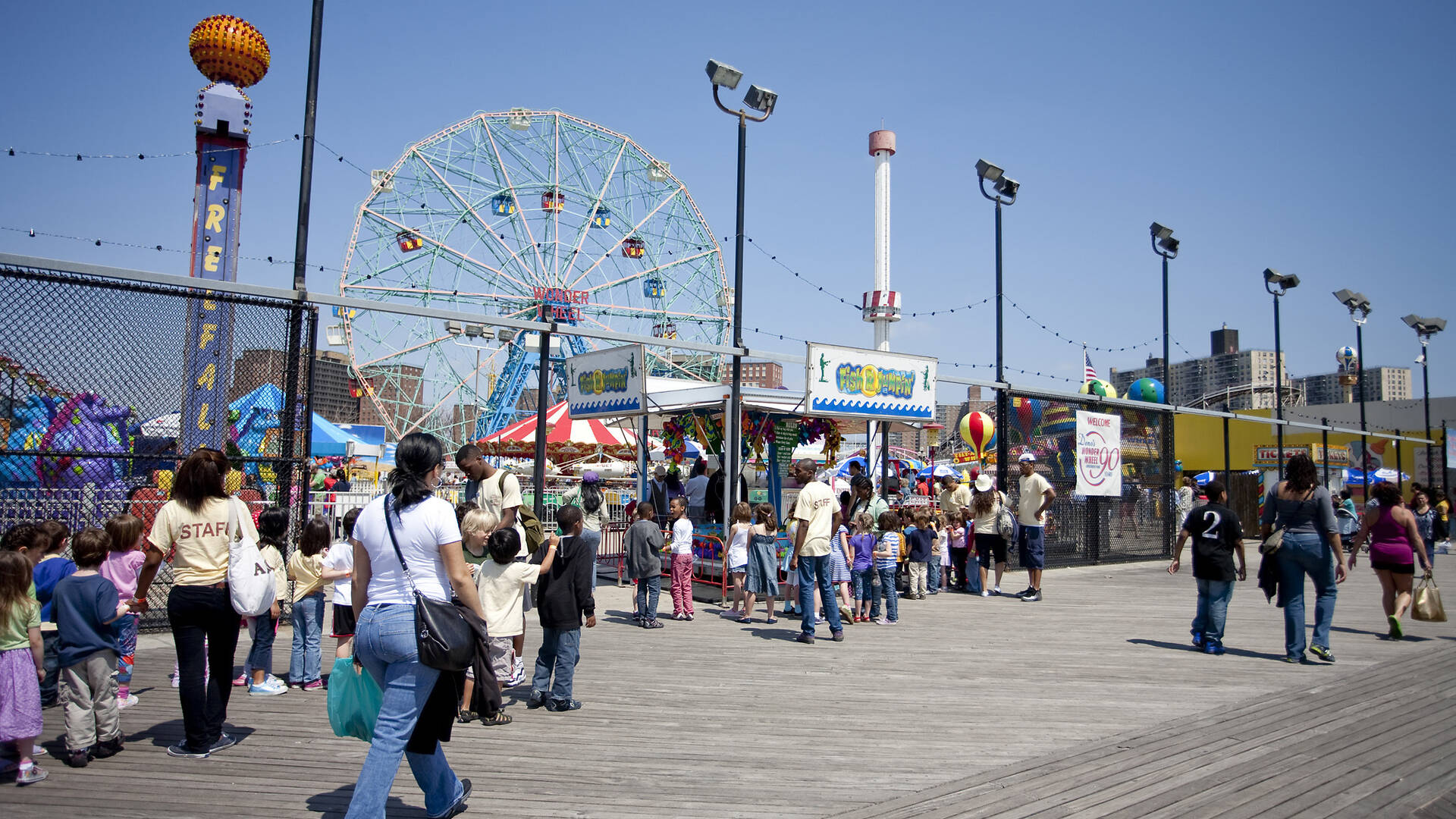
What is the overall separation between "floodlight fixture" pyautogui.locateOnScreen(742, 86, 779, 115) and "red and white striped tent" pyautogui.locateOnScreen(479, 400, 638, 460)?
51.1ft

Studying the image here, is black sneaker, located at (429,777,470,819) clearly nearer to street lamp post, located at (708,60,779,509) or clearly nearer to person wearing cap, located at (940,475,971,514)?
street lamp post, located at (708,60,779,509)

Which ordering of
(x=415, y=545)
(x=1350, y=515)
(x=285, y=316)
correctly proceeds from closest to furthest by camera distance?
(x=415, y=545) → (x=285, y=316) → (x=1350, y=515)

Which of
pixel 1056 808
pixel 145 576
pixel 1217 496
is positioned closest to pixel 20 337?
pixel 145 576

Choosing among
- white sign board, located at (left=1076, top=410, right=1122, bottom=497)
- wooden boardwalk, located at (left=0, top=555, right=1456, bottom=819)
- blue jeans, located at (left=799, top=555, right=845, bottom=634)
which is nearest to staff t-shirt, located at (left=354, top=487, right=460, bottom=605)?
wooden boardwalk, located at (left=0, top=555, right=1456, bottom=819)

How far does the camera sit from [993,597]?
12.0 meters

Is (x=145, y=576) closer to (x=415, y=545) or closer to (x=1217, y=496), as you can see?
(x=415, y=545)

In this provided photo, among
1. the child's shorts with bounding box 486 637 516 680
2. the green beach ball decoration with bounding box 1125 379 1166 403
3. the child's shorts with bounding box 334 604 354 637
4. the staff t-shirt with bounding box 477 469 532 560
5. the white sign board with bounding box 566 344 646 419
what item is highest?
the green beach ball decoration with bounding box 1125 379 1166 403

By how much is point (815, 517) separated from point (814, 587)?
65 cm

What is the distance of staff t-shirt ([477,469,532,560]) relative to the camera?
6.29 metres

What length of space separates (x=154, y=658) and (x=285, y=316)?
9.58 ft

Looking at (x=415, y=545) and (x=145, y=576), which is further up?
(x=415, y=545)

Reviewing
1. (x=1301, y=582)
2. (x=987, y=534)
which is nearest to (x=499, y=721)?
(x=1301, y=582)

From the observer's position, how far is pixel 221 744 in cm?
492

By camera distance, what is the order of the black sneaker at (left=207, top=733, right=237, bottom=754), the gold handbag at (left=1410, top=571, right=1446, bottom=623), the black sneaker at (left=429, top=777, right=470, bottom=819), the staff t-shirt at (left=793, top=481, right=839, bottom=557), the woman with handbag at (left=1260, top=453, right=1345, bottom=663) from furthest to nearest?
the gold handbag at (left=1410, top=571, right=1446, bottom=623) < the staff t-shirt at (left=793, top=481, right=839, bottom=557) < the woman with handbag at (left=1260, top=453, right=1345, bottom=663) < the black sneaker at (left=207, top=733, right=237, bottom=754) < the black sneaker at (left=429, top=777, right=470, bottom=819)
